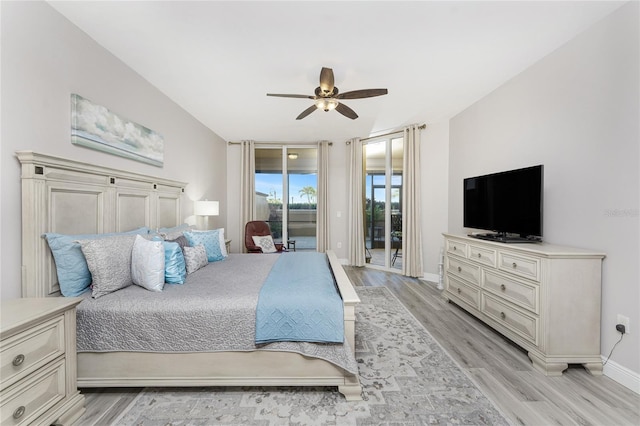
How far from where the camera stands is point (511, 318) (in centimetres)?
223

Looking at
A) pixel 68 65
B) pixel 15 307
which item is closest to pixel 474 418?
pixel 15 307

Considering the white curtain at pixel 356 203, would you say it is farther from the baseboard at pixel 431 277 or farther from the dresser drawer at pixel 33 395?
the dresser drawer at pixel 33 395

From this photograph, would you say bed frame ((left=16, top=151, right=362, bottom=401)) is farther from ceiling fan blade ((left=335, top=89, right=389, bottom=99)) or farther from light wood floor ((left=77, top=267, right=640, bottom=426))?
ceiling fan blade ((left=335, top=89, right=389, bottom=99))

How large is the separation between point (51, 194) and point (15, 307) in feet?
2.63

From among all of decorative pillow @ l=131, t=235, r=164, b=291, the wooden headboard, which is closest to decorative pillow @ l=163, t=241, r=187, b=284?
decorative pillow @ l=131, t=235, r=164, b=291

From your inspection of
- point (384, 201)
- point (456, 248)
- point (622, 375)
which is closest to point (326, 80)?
point (456, 248)

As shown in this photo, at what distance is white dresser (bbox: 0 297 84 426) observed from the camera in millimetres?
1133

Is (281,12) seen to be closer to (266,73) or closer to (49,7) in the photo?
(266,73)

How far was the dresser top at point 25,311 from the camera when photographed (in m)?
1.13

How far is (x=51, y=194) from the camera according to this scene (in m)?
1.74

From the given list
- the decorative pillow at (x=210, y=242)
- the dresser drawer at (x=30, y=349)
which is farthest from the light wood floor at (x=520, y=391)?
the decorative pillow at (x=210, y=242)

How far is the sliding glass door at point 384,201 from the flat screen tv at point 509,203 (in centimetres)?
175

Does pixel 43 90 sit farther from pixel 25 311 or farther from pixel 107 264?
pixel 25 311

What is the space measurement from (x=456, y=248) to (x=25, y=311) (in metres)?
3.71
